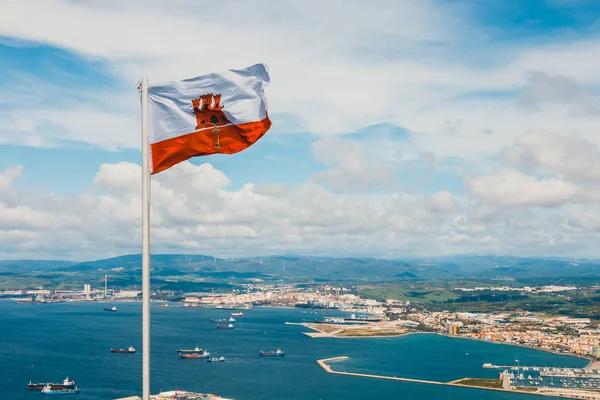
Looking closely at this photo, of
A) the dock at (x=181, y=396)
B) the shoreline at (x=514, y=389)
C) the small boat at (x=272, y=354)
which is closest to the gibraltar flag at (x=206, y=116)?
the dock at (x=181, y=396)

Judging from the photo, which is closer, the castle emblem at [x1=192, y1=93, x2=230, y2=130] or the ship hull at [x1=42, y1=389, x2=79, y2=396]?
the castle emblem at [x1=192, y1=93, x2=230, y2=130]

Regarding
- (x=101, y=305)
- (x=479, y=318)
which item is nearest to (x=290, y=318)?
(x=479, y=318)

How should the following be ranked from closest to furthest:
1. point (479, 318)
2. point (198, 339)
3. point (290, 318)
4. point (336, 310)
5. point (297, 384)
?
point (297, 384), point (198, 339), point (479, 318), point (290, 318), point (336, 310)

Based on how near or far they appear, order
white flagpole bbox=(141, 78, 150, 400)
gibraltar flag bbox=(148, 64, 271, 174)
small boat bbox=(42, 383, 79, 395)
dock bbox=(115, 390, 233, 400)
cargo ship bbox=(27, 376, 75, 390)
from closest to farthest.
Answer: white flagpole bbox=(141, 78, 150, 400) → gibraltar flag bbox=(148, 64, 271, 174) → dock bbox=(115, 390, 233, 400) → small boat bbox=(42, 383, 79, 395) → cargo ship bbox=(27, 376, 75, 390)

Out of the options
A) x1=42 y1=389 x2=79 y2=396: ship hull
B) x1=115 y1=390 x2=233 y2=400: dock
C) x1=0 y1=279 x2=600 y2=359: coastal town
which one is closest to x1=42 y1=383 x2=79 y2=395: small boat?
x1=42 y1=389 x2=79 y2=396: ship hull

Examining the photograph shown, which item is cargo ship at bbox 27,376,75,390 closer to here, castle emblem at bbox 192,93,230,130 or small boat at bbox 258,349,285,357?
small boat at bbox 258,349,285,357

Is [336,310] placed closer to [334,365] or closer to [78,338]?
[78,338]

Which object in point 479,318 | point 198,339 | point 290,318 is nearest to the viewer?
point 198,339

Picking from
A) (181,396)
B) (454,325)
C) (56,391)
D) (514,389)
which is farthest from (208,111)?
(454,325)
